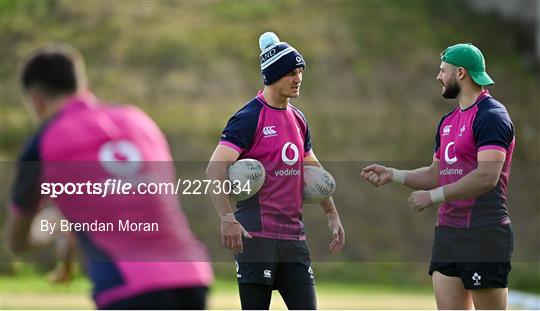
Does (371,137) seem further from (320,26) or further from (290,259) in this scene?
(290,259)

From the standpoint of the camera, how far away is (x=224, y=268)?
23172 millimetres

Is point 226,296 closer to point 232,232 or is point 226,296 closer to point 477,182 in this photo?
point 232,232

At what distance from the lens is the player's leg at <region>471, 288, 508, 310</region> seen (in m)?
6.68

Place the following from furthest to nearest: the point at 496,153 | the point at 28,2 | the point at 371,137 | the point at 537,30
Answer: the point at 537,30 < the point at 28,2 < the point at 371,137 < the point at 496,153

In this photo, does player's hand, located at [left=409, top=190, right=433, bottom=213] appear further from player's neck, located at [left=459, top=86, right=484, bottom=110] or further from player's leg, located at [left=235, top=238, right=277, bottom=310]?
player's leg, located at [left=235, top=238, right=277, bottom=310]

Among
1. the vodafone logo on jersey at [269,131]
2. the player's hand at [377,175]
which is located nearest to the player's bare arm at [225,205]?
the vodafone logo on jersey at [269,131]

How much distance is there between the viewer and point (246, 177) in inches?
256

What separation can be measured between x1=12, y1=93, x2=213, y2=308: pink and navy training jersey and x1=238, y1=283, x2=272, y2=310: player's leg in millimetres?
2158

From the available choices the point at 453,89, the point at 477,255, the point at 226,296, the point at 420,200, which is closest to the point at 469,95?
the point at 453,89

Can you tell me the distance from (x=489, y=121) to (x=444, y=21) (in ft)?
90.2

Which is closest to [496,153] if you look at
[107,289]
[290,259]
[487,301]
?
[487,301]

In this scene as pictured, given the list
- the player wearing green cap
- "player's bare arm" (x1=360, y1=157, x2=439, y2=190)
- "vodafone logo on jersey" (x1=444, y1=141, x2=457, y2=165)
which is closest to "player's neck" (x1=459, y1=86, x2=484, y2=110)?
the player wearing green cap

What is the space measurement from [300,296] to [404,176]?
4.17ft

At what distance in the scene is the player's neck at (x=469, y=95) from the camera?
681cm
